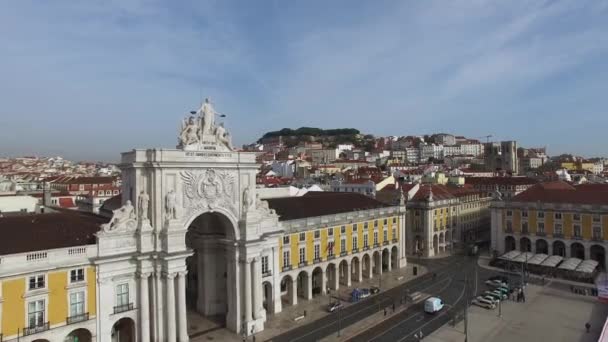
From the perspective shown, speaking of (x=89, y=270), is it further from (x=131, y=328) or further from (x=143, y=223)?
(x=131, y=328)

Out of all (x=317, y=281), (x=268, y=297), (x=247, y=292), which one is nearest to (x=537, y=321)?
(x=317, y=281)

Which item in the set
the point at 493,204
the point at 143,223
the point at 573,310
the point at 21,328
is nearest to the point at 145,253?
the point at 143,223

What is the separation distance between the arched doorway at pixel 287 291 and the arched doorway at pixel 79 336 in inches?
786

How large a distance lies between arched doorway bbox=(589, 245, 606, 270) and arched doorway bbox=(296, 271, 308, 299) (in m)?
42.6

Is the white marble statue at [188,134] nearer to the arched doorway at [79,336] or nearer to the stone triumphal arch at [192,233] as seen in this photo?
the stone triumphal arch at [192,233]

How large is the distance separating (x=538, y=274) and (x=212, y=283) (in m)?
44.3

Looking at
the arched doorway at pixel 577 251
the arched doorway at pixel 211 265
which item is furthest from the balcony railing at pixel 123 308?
the arched doorway at pixel 577 251

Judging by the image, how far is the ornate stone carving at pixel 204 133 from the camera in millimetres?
37219

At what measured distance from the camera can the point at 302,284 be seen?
50.8 metres

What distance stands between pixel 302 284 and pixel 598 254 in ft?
145

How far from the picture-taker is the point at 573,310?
44.2 m

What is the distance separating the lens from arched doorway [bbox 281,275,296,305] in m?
47.0

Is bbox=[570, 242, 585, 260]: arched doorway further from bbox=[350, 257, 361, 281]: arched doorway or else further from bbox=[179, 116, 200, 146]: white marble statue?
bbox=[179, 116, 200, 146]: white marble statue

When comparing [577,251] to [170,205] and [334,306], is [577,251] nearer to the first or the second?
[334,306]
